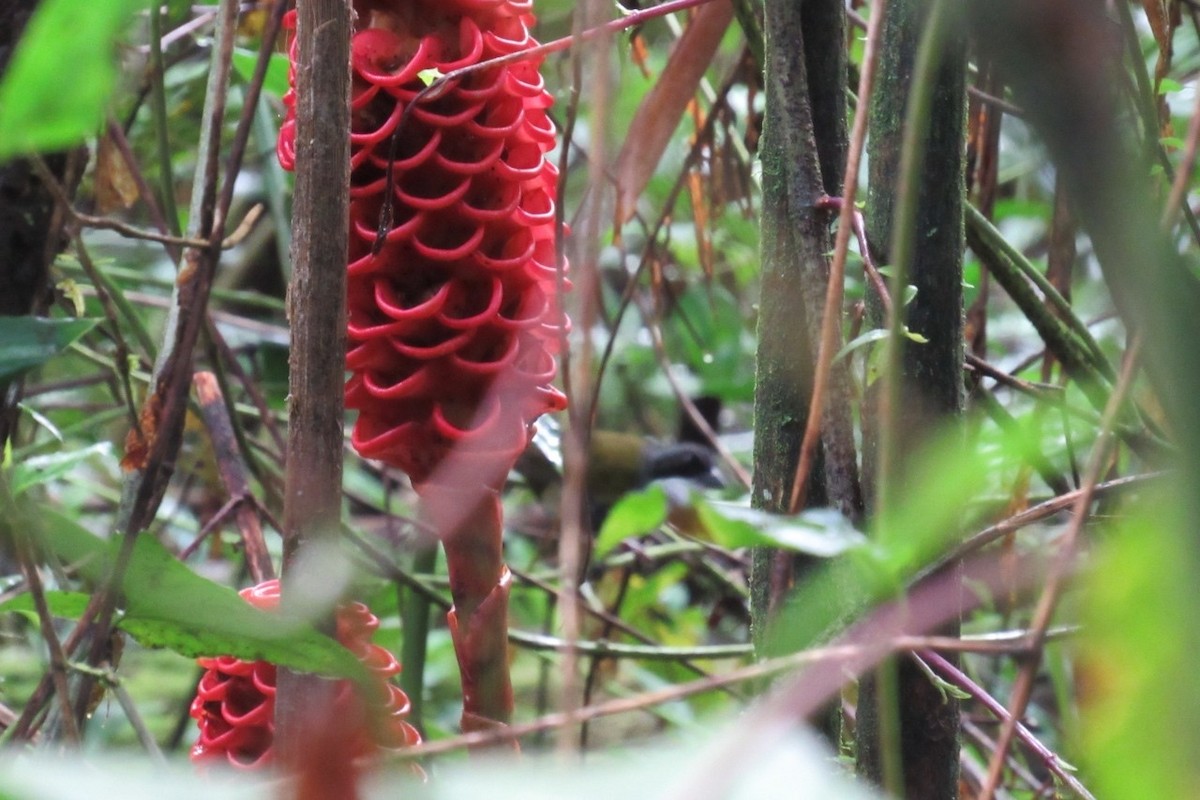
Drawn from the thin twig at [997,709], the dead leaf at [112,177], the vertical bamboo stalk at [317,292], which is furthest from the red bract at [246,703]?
the dead leaf at [112,177]

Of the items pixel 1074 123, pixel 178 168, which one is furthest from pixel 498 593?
pixel 178 168

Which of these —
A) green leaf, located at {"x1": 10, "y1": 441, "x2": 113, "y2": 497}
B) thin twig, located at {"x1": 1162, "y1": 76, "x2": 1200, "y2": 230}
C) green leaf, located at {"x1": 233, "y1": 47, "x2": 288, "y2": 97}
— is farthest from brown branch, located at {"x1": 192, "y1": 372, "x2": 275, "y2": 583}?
thin twig, located at {"x1": 1162, "y1": 76, "x2": 1200, "y2": 230}

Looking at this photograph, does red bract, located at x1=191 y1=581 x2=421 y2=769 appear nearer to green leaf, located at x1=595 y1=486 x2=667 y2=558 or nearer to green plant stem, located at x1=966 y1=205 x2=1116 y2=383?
green leaf, located at x1=595 y1=486 x2=667 y2=558

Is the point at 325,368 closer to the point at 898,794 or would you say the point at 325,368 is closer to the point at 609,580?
the point at 898,794

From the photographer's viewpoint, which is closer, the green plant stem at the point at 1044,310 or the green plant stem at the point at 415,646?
A: the green plant stem at the point at 1044,310

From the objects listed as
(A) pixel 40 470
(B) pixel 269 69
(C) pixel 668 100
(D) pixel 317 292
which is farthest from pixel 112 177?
(D) pixel 317 292

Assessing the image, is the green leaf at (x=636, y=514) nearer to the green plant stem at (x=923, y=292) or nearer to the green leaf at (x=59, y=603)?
the green plant stem at (x=923, y=292)
